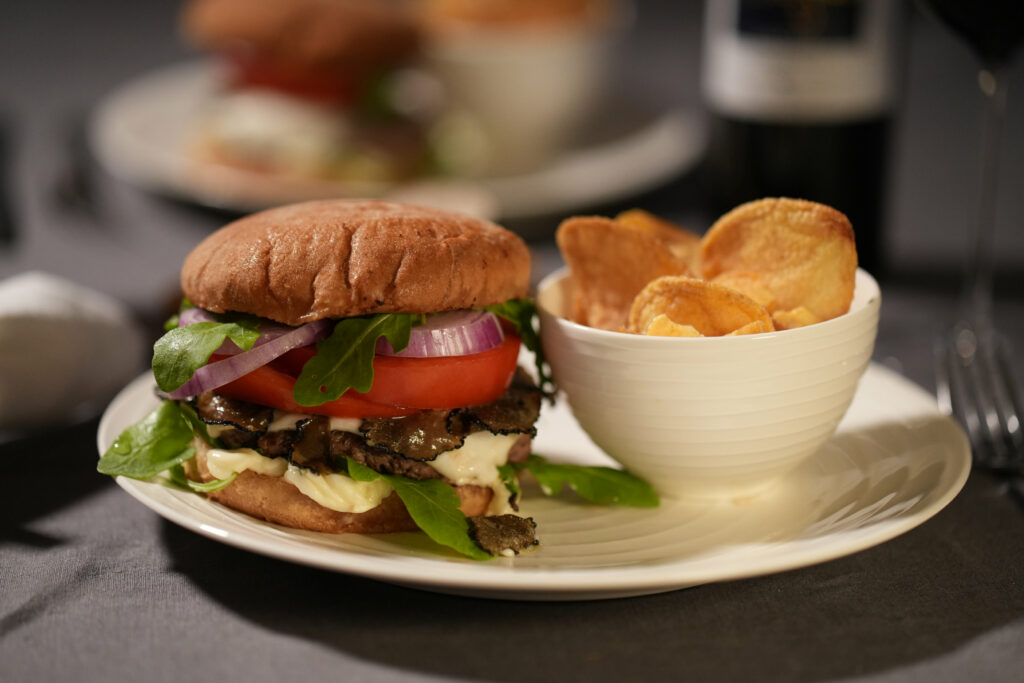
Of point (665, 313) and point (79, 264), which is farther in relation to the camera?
point (79, 264)

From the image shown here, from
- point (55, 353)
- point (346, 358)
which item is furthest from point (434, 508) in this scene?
point (55, 353)

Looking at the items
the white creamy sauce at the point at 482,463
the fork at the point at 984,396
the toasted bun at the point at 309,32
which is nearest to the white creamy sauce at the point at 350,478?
the white creamy sauce at the point at 482,463

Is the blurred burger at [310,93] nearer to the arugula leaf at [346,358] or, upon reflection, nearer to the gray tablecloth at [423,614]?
the gray tablecloth at [423,614]

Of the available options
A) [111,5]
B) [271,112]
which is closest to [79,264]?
[271,112]

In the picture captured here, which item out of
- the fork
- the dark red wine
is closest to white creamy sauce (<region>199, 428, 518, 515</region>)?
the fork

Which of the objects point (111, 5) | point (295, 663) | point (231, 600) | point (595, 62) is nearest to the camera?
point (295, 663)

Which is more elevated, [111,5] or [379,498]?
[379,498]

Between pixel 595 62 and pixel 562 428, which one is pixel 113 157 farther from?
pixel 562 428
